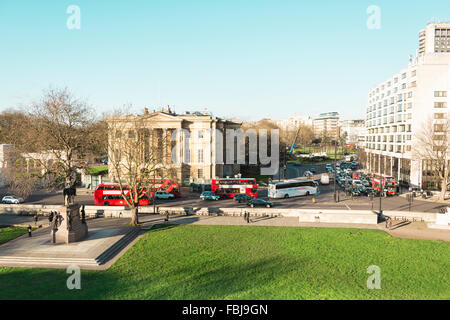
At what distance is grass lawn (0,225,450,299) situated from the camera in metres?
15.4

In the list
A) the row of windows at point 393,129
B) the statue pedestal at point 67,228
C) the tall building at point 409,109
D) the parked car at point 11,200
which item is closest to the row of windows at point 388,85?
the tall building at point 409,109

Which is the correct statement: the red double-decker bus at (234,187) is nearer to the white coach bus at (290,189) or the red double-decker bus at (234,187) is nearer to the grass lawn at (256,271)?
the white coach bus at (290,189)

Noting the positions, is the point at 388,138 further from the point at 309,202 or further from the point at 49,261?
the point at 49,261

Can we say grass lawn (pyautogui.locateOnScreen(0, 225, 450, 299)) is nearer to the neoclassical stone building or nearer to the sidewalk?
the sidewalk

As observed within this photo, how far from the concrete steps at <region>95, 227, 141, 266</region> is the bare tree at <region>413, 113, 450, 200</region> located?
38.2 metres

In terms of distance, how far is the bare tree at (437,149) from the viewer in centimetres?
3994

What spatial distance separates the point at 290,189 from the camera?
4256cm

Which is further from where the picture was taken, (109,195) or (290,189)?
(290,189)

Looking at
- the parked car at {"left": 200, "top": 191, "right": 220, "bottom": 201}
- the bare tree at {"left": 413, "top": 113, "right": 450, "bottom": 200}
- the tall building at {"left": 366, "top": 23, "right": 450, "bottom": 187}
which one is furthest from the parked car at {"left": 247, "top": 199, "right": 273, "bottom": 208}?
the tall building at {"left": 366, "top": 23, "right": 450, "bottom": 187}

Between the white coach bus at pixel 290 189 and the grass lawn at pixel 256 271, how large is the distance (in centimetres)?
1671

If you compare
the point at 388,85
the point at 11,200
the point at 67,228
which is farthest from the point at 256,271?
the point at 388,85

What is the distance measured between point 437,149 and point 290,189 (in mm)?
19681

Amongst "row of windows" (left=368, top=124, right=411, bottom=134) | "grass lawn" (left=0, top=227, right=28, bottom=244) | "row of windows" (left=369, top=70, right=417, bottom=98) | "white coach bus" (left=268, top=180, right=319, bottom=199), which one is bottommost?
"grass lawn" (left=0, top=227, right=28, bottom=244)
